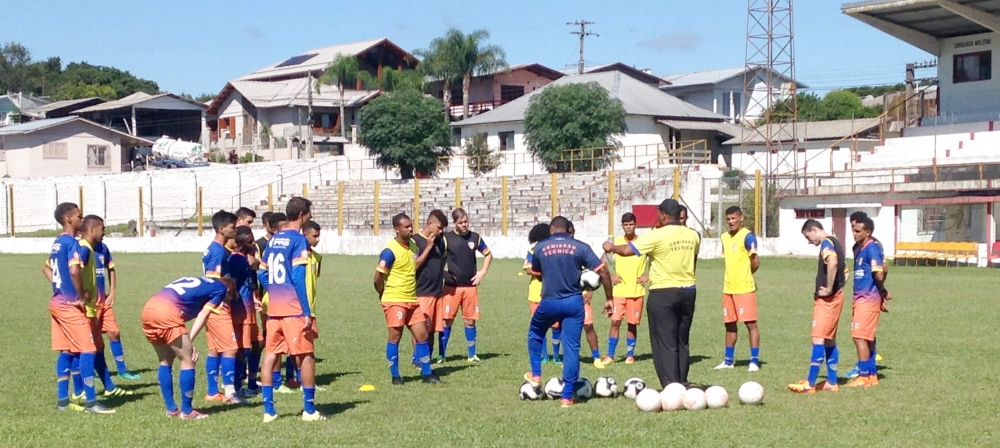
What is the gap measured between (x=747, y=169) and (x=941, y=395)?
180 ft

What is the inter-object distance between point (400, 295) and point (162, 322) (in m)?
3.18

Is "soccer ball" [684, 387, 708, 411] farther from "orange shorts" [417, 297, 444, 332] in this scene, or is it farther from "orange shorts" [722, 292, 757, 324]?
"orange shorts" [417, 297, 444, 332]

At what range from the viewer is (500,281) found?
1102 inches

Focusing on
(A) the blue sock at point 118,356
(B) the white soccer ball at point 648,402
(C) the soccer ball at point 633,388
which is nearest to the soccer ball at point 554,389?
(C) the soccer ball at point 633,388

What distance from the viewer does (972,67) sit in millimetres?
48750

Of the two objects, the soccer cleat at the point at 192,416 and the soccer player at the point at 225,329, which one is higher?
the soccer player at the point at 225,329

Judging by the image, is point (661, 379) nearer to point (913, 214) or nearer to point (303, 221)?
point (303, 221)

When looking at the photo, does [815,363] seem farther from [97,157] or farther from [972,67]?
[97,157]

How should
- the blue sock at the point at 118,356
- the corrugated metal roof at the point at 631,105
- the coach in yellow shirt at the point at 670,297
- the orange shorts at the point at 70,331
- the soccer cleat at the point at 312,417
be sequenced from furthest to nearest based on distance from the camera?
the corrugated metal roof at the point at 631,105 → the blue sock at the point at 118,356 → the coach in yellow shirt at the point at 670,297 → the orange shorts at the point at 70,331 → the soccer cleat at the point at 312,417

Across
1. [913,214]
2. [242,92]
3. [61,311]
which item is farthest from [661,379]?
[242,92]

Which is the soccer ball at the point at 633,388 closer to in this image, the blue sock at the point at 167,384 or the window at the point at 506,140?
the blue sock at the point at 167,384

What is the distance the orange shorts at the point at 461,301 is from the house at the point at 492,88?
60719 mm

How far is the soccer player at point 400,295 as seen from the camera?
39.8ft

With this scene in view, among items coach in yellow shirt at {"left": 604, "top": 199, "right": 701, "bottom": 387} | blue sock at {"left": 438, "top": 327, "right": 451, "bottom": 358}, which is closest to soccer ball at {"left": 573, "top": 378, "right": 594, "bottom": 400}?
coach in yellow shirt at {"left": 604, "top": 199, "right": 701, "bottom": 387}
